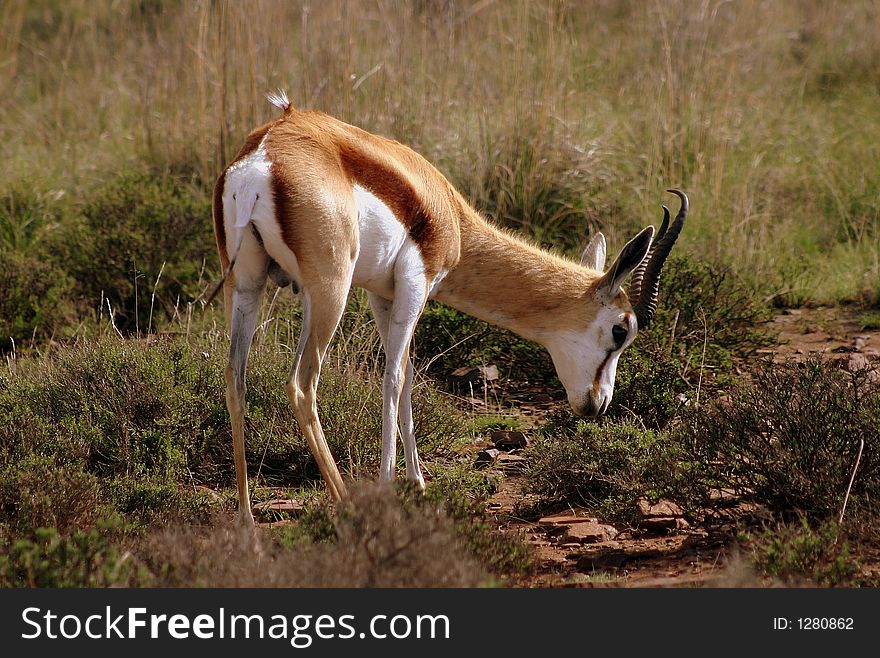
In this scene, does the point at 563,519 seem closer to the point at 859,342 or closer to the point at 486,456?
the point at 486,456

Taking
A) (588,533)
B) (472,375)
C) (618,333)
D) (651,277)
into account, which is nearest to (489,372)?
(472,375)

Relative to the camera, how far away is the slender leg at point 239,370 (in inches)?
207

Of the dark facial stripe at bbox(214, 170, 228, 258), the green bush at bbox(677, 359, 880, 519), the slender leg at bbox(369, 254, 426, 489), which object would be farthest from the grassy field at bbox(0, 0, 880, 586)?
the dark facial stripe at bbox(214, 170, 228, 258)

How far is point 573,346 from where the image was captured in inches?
240

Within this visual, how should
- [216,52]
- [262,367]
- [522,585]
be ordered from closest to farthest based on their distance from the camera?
[522,585] < [262,367] < [216,52]

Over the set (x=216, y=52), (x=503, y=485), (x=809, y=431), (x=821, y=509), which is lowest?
(x=503, y=485)

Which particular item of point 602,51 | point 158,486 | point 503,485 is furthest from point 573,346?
point 602,51

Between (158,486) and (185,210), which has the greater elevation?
(185,210)

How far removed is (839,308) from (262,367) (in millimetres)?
4705

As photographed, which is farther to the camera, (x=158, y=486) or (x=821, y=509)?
(x=158, y=486)

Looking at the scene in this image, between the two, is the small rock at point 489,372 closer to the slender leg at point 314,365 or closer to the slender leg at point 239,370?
the slender leg at point 314,365

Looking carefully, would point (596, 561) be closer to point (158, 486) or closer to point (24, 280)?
point (158, 486)
